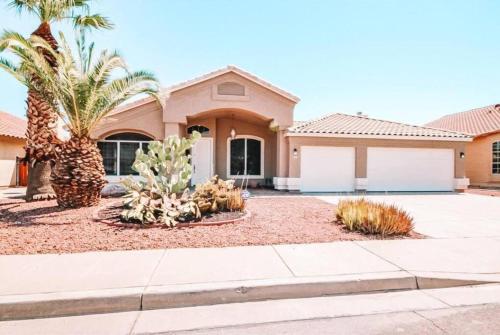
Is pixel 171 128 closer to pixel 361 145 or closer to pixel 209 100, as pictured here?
pixel 209 100

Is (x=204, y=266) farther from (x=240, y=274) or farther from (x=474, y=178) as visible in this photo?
(x=474, y=178)

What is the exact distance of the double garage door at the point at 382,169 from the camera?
15633mm

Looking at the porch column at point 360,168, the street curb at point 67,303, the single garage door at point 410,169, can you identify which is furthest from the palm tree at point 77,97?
the single garage door at point 410,169

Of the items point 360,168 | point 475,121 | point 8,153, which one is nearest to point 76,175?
point 8,153

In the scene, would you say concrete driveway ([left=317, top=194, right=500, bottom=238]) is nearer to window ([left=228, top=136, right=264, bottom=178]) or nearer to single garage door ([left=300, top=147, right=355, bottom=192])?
single garage door ([left=300, top=147, right=355, bottom=192])

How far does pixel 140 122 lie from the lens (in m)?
14.2

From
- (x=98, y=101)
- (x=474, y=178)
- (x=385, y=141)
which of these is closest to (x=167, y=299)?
(x=98, y=101)

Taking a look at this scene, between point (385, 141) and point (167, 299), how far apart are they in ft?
50.2

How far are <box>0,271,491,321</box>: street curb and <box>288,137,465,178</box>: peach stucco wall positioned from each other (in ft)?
36.0

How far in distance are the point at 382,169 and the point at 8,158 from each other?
22.1m

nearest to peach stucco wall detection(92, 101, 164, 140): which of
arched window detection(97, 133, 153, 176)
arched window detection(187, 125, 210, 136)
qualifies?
arched window detection(97, 133, 153, 176)

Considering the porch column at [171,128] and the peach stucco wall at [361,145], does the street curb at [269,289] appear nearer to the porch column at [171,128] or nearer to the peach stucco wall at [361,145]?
the peach stucco wall at [361,145]

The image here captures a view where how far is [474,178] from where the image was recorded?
21.3m

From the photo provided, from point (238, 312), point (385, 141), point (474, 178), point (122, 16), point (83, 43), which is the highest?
point (122, 16)
